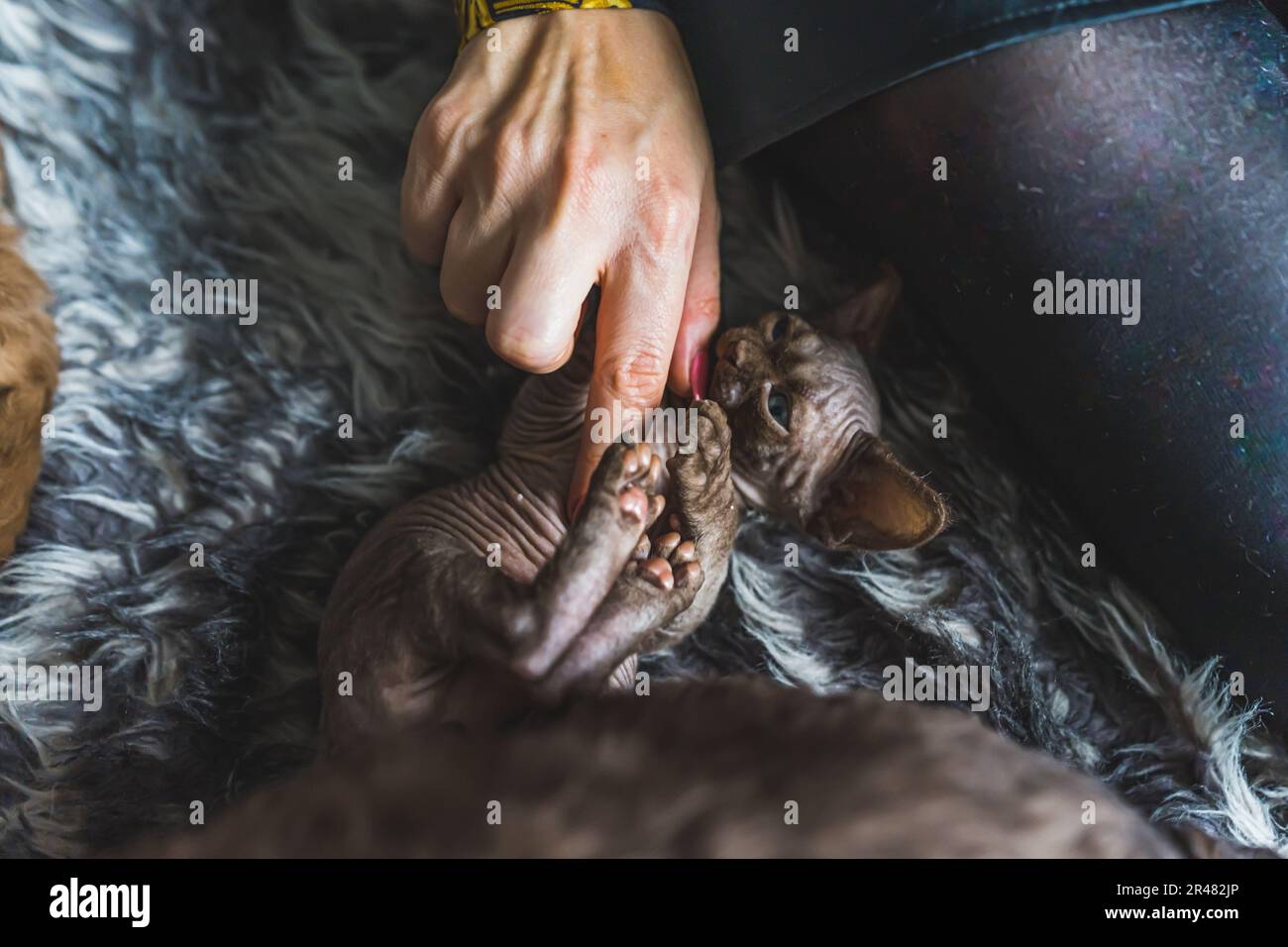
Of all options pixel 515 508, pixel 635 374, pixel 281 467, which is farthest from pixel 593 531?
pixel 281 467

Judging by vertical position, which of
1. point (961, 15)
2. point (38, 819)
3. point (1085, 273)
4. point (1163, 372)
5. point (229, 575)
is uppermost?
point (961, 15)

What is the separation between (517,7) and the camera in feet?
3.60

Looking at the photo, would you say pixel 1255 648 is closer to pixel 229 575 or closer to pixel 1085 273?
pixel 1085 273

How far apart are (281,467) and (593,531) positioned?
46 centimetres

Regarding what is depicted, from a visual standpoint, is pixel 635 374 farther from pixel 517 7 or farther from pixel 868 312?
pixel 517 7

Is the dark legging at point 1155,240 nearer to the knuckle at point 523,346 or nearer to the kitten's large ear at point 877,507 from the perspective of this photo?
the kitten's large ear at point 877,507

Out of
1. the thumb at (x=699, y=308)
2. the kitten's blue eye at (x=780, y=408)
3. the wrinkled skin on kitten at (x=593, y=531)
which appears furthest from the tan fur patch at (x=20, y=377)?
the kitten's blue eye at (x=780, y=408)

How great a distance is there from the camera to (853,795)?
0.59 metres

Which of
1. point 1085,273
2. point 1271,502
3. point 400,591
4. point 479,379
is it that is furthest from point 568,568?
point 1271,502

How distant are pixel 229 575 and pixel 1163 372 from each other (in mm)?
1052

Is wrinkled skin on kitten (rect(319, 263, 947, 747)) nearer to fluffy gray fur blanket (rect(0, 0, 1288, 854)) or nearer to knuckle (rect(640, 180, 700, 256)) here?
fluffy gray fur blanket (rect(0, 0, 1288, 854))

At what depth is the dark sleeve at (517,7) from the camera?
3.58 feet

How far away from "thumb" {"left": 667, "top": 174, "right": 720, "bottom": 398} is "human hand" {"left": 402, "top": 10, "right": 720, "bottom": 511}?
0.03 metres
